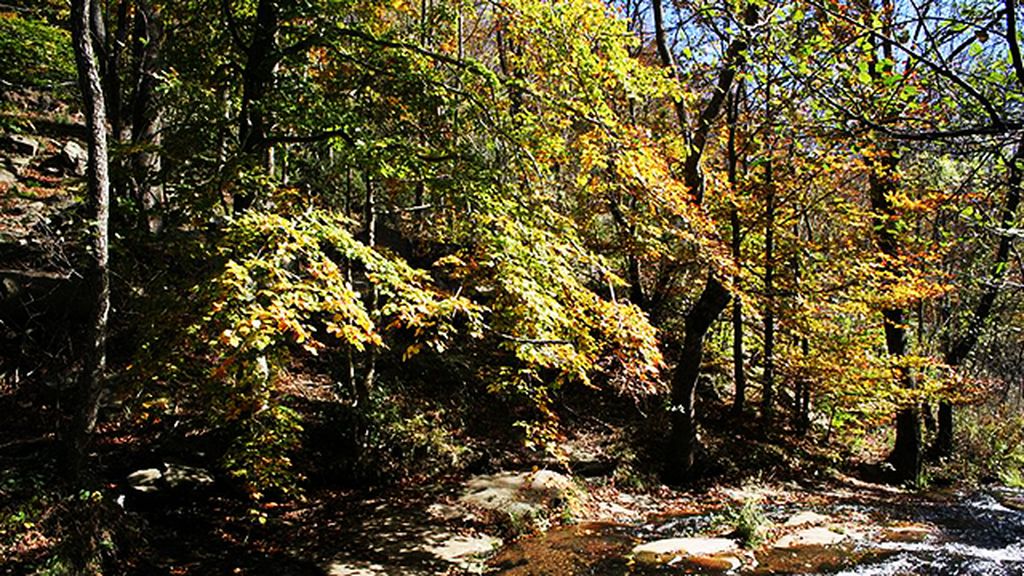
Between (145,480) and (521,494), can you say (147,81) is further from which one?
(521,494)

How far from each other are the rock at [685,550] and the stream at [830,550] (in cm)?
16

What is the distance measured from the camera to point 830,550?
6750 millimetres

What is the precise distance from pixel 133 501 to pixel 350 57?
6412 millimetres

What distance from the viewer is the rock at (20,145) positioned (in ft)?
45.5

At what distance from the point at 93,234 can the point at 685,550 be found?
288 inches

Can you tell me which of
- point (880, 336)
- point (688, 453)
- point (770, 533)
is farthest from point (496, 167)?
point (880, 336)

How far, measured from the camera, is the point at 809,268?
1229 cm

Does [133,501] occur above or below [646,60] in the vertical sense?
below

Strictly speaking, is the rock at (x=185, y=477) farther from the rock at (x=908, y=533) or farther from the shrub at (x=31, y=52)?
the rock at (x=908, y=533)

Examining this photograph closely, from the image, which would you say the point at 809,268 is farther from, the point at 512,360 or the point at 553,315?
the point at 553,315

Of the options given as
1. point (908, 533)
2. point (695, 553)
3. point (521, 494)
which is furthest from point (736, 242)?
point (695, 553)

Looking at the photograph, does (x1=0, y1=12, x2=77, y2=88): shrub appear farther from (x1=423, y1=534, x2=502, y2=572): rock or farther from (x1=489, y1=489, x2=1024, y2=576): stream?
(x1=489, y1=489, x2=1024, y2=576): stream

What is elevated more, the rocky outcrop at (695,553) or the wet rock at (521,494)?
the rocky outcrop at (695,553)

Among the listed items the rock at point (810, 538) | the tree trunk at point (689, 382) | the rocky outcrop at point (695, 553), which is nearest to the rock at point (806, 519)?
the rock at point (810, 538)
